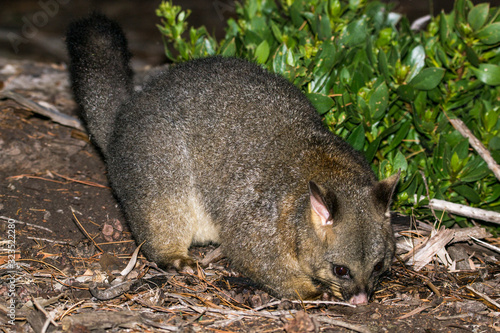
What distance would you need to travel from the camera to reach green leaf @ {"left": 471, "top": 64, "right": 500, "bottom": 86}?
5641mm

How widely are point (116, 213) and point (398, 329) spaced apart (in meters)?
3.15

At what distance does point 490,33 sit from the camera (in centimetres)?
548

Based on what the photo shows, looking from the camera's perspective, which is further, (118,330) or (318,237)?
(318,237)

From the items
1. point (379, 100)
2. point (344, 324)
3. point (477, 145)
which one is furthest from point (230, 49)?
point (344, 324)

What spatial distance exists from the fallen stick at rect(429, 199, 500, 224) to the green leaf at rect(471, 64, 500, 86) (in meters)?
1.46

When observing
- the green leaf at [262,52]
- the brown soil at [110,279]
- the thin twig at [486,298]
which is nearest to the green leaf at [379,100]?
the green leaf at [262,52]

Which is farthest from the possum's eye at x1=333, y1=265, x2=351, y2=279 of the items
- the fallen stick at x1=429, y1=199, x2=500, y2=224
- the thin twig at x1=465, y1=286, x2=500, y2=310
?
the fallen stick at x1=429, y1=199, x2=500, y2=224

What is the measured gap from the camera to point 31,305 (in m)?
4.17

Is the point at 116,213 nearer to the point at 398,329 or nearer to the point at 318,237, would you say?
the point at 318,237

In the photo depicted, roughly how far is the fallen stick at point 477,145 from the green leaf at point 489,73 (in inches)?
20.5

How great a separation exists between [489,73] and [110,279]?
14.8ft

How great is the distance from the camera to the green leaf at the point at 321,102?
18.3ft

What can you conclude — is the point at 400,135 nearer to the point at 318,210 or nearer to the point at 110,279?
the point at 318,210

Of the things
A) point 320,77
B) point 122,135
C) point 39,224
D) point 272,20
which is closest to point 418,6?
point 272,20
